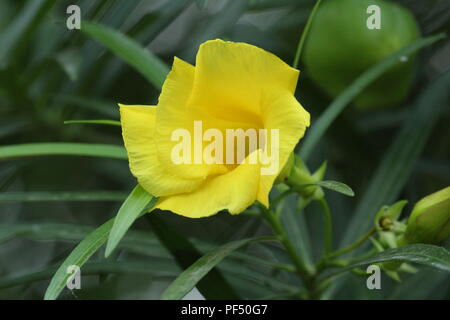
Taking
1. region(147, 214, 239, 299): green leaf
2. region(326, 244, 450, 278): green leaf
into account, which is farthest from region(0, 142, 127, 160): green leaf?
region(326, 244, 450, 278): green leaf

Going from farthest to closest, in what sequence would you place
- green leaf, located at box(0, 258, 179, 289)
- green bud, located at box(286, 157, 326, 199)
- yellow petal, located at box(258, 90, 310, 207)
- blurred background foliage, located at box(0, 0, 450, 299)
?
blurred background foliage, located at box(0, 0, 450, 299) < green leaf, located at box(0, 258, 179, 289) < green bud, located at box(286, 157, 326, 199) < yellow petal, located at box(258, 90, 310, 207)

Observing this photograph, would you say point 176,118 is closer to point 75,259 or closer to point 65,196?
point 75,259

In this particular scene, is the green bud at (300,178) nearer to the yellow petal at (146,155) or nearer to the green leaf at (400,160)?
Result: the yellow petal at (146,155)

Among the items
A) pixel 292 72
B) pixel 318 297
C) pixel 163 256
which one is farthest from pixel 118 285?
pixel 292 72

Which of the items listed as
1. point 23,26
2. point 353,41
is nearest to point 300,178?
point 353,41

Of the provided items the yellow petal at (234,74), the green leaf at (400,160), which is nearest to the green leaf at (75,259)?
the yellow petal at (234,74)

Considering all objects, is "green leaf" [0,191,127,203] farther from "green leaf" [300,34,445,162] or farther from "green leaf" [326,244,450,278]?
"green leaf" [326,244,450,278]

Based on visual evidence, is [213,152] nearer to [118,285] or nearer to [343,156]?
[118,285]

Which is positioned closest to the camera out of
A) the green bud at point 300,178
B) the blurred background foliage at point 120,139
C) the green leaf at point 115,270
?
the green bud at point 300,178
